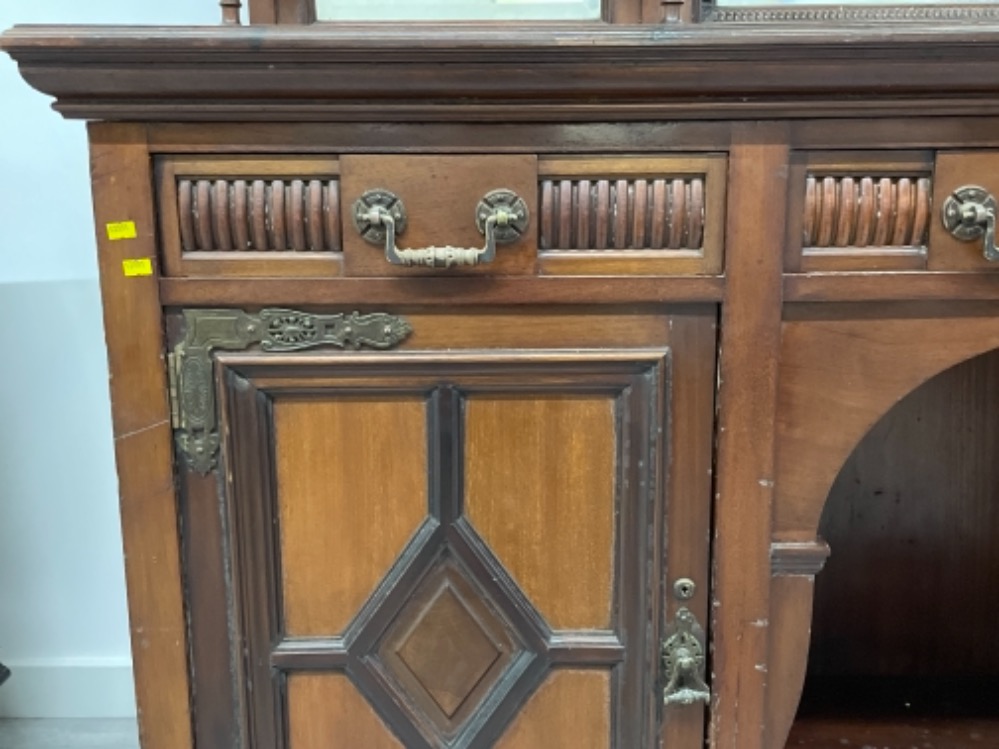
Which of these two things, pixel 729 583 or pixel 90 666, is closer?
pixel 729 583

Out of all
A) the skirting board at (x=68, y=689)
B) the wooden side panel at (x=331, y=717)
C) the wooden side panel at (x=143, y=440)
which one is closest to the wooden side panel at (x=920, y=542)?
the wooden side panel at (x=331, y=717)

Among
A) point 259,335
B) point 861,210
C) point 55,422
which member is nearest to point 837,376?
point 861,210

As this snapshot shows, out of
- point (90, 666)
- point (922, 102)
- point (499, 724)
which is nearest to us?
point (922, 102)

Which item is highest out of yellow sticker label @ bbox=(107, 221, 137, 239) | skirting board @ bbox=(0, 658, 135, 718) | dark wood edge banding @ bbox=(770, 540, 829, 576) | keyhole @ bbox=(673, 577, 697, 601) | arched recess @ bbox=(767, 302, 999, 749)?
yellow sticker label @ bbox=(107, 221, 137, 239)

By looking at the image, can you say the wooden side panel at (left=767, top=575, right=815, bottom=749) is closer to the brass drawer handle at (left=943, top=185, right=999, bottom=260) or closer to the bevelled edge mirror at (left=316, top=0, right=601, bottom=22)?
the brass drawer handle at (left=943, top=185, right=999, bottom=260)

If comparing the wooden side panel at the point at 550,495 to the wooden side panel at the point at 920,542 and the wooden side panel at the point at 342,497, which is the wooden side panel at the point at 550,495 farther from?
the wooden side panel at the point at 920,542

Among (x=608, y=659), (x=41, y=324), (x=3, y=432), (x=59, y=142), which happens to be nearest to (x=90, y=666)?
(x=3, y=432)

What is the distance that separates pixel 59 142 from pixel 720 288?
828 millimetres

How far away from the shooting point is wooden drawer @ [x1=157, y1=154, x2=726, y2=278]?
2.23ft

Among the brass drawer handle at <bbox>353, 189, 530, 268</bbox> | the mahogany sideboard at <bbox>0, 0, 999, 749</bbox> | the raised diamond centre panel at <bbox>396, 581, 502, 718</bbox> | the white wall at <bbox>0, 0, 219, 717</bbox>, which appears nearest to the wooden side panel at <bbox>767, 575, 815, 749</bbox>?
the mahogany sideboard at <bbox>0, 0, 999, 749</bbox>

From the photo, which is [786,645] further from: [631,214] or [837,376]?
[631,214]

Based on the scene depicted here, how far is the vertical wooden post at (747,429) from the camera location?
2.23 ft

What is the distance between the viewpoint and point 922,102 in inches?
26.2

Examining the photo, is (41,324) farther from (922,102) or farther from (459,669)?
(922,102)
